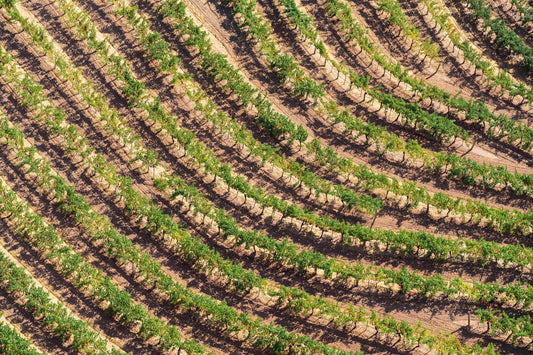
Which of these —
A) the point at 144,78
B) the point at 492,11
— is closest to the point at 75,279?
the point at 144,78

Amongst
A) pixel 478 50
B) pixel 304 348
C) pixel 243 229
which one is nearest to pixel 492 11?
pixel 478 50

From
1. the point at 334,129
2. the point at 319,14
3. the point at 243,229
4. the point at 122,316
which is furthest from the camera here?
the point at 319,14

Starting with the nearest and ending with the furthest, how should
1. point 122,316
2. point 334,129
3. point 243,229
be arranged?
point 122,316 → point 243,229 → point 334,129

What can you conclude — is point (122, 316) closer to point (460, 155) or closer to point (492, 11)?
point (460, 155)

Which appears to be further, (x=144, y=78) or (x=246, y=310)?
(x=144, y=78)

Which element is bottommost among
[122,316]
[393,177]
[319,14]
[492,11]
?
[122,316]

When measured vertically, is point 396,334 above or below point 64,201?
above

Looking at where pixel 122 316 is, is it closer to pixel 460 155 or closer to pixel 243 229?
pixel 243 229
